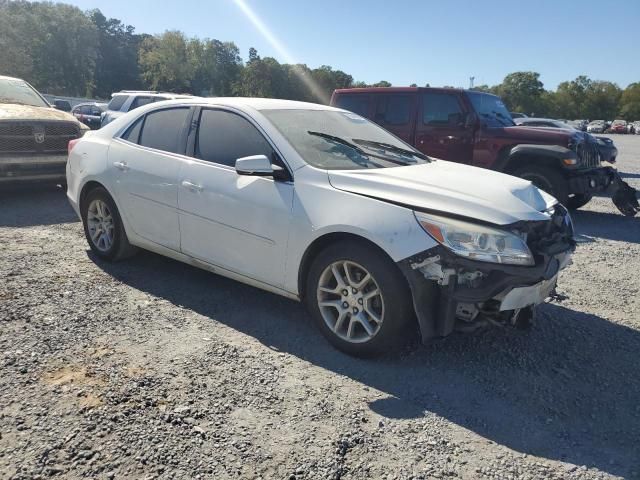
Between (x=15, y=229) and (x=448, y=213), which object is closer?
(x=448, y=213)

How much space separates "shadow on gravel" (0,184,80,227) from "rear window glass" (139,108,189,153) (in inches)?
110

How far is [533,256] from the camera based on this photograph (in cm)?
306

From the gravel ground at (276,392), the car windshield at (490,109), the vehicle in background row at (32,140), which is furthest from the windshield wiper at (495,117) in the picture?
the vehicle in background row at (32,140)

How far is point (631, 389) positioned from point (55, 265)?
4.85 metres

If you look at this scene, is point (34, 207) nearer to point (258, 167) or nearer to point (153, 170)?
point (153, 170)

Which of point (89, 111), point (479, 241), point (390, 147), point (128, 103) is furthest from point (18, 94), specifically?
point (89, 111)

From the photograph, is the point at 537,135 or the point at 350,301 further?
the point at 537,135

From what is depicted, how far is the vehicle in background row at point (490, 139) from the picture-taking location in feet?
26.0

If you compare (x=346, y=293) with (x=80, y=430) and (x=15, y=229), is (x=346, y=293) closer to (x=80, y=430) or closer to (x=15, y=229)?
(x=80, y=430)

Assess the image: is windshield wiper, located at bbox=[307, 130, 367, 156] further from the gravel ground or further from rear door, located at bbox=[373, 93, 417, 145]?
rear door, located at bbox=[373, 93, 417, 145]

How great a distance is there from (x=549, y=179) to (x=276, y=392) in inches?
262

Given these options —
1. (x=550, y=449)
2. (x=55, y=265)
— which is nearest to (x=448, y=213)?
(x=550, y=449)

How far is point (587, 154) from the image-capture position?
27.3ft

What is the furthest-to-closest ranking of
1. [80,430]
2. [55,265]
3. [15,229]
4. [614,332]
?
[15,229], [55,265], [614,332], [80,430]
